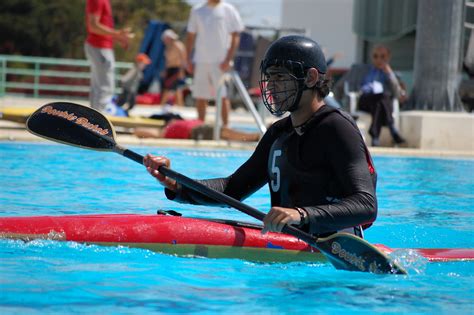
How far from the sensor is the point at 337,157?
4.41m

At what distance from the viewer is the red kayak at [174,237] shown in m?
4.72

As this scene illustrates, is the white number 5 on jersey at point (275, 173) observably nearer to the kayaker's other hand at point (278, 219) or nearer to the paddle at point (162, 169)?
the paddle at point (162, 169)

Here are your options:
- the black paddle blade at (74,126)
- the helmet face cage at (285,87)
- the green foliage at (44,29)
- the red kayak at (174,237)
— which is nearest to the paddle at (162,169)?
the black paddle blade at (74,126)

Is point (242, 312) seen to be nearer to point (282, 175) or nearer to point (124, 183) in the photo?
point (282, 175)

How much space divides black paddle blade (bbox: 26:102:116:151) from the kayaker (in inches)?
19.9

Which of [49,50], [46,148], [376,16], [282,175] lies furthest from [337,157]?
[49,50]

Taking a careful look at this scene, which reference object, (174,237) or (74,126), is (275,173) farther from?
(74,126)

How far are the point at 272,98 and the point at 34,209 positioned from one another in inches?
103

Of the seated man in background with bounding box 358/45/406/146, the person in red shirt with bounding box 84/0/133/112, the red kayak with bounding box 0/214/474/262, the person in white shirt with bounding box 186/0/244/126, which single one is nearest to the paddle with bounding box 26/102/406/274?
the red kayak with bounding box 0/214/474/262

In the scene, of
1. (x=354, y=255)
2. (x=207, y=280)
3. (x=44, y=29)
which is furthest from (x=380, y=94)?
(x=44, y=29)

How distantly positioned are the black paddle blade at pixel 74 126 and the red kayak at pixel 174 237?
52 cm

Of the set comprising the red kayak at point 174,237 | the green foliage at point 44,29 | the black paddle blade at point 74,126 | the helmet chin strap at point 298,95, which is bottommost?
the green foliage at point 44,29

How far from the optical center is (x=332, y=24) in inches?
1122

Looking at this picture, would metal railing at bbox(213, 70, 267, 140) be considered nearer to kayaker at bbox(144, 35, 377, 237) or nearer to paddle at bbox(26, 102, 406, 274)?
paddle at bbox(26, 102, 406, 274)
